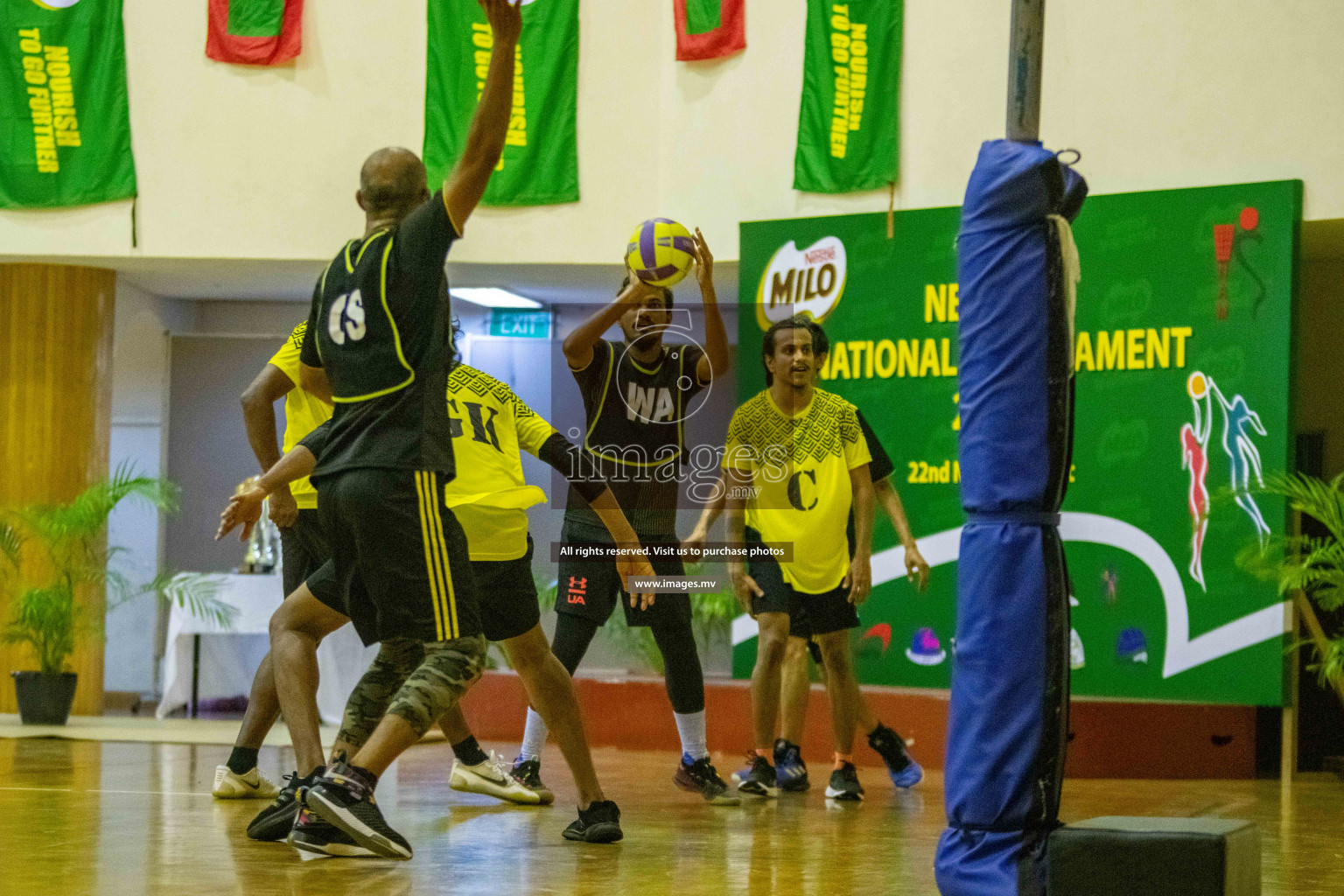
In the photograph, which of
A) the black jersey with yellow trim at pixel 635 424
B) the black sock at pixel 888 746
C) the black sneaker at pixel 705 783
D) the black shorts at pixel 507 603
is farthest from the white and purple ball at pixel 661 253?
the black sock at pixel 888 746

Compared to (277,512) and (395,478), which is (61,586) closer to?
(277,512)

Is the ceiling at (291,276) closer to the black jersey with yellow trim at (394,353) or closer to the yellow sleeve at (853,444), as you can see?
the yellow sleeve at (853,444)

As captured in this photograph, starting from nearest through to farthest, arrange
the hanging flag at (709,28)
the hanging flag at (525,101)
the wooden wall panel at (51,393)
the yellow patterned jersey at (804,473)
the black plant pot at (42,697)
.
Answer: the yellow patterned jersey at (804,473) → the black plant pot at (42,697) → the hanging flag at (709,28) → the hanging flag at (525,101) → the wooden wall panel at (51,393)

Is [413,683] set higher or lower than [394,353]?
lower

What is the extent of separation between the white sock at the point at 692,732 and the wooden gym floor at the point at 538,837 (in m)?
0.25

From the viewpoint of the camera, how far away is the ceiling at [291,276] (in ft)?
36.2

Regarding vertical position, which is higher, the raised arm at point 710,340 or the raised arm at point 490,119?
the raised arm at point 490,119

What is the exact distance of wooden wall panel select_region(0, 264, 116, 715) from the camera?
37.6ft

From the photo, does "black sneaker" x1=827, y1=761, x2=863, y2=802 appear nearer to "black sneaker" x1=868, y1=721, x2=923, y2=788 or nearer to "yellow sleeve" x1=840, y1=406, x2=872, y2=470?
"black sneaker" x1=868, y1=721, x2=923, y2=788

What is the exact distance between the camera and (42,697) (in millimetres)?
10094

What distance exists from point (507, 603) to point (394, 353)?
4.11 ft

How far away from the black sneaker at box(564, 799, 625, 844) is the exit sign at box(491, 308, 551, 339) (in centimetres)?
843

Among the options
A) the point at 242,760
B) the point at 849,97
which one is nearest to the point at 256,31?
the point at 849,97

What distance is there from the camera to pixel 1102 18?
9.16 meters
